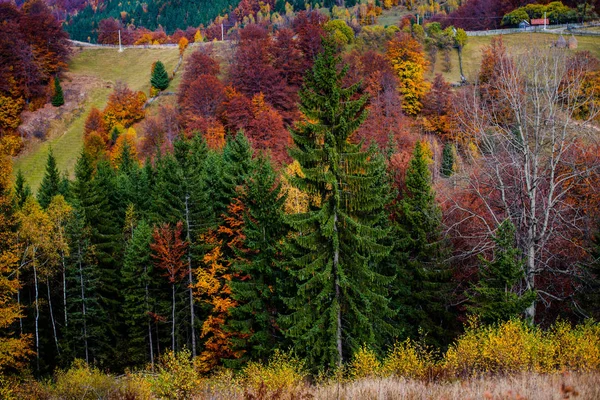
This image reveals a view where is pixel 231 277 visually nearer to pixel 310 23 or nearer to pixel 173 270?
pixel 173 270

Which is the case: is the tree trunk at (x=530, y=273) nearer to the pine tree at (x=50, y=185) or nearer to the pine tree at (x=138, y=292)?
the pine tree at (x=138, y=292)

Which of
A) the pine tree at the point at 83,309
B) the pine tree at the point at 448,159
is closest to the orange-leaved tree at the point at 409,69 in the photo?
the pine tree at the point at 448,159

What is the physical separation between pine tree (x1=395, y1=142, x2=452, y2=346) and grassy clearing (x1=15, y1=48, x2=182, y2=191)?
5071 cm

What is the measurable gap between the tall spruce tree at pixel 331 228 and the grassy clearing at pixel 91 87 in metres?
51.3

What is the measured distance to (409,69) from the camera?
69.4 meters

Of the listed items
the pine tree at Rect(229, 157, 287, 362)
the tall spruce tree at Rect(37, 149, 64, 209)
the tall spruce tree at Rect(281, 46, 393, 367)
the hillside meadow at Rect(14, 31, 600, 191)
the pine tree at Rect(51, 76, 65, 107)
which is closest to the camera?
the tall spruce tree at Rect(281, 46, 393, 367)

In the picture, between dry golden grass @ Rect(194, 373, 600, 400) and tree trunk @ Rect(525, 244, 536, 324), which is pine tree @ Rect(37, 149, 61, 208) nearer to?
dry golden grass @ Rect(194, 373, 600, 400)

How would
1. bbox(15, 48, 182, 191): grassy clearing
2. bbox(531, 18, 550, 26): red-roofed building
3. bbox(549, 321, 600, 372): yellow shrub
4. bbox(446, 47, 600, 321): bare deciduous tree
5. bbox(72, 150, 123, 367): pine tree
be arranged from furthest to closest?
1. bbox(531, 18, 550, 26): red-roofed building
2. bbox(15, 48, 182, 191): grassy clearing
3. bbox(72, 150, 123, 367): pine tree
4. bbox(446, 47, 600, 321): bare deciduous tree
5. bbox(549, 321, 600, 372): yellow shrub

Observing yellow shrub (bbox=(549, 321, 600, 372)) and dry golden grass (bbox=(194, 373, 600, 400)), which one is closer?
dry golden grass (bbox=(194, 373, 600, 400))

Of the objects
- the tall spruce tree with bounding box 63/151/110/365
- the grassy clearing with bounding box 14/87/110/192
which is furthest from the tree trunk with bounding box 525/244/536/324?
the grassy clearing with bounding box 14/87/110/192

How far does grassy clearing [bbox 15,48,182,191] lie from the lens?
67.2 metres

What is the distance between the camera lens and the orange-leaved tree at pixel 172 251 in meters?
30.0

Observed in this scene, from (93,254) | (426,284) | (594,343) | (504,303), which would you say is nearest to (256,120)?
(93,254)

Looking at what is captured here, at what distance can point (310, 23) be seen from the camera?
7475 cm
